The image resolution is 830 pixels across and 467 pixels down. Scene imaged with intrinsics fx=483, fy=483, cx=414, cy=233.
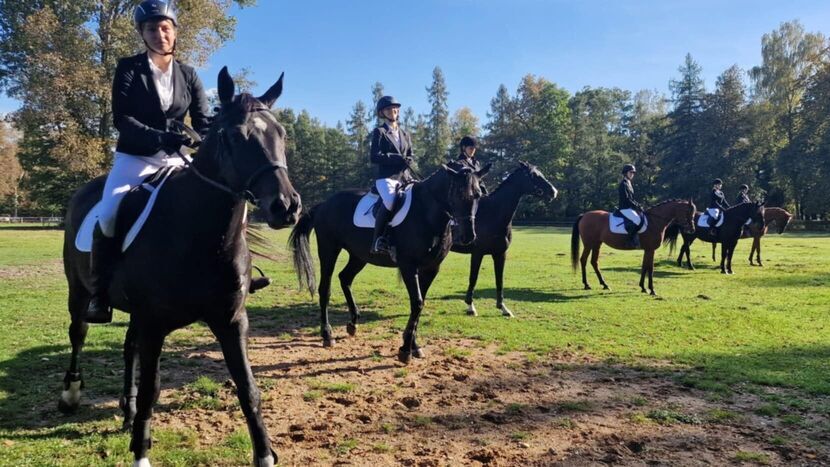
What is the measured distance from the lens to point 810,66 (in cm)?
5216

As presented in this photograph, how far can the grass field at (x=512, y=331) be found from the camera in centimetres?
442

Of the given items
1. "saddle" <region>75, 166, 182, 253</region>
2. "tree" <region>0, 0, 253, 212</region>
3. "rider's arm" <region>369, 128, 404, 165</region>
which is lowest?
"saddle" <region>75, 166, 182, 253</region>

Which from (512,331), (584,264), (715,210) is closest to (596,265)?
(584,264)

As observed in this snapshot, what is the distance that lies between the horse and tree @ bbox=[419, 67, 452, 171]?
64192 mm

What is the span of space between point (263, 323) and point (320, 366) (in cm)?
A: 303

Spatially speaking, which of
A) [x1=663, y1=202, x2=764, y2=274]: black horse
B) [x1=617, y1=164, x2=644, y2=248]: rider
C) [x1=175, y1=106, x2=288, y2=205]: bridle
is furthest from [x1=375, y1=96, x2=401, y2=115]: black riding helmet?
[x1=663, y1=202, x2=764, y2=274]: black horse

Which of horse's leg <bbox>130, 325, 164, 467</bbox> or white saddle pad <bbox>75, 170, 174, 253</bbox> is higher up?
white saddle pad <bbox>75, 170, 174, 253</bbox>

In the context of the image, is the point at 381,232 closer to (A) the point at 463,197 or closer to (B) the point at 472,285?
(A) the point at 463,197

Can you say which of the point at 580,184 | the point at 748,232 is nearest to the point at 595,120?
the point at 580,184

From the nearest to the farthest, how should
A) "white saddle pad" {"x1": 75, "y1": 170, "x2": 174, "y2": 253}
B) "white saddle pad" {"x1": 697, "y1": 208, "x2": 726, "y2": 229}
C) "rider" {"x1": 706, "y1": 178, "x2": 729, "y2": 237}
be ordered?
"white saddle pad" {"x1": 75, "y1": 170, "x2": 174, "y2": 253}, "rider" {"x1": 706, "y1": 178, "x2": 729, "y2": 237}, "white saddle pad" {"x1": 697, "y1": 208, "x2": 726, "y2": 229}

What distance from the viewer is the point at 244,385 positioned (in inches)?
140

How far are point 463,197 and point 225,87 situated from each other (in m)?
4.39

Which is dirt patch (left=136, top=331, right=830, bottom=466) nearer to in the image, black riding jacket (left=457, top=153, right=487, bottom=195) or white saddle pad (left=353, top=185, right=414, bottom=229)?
white saddle pad (left=353, top=185, right=414, bottom=229)

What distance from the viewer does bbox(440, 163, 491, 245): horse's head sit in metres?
7.12
